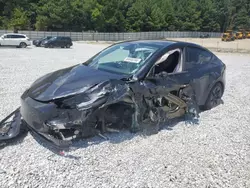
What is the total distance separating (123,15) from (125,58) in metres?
63.7

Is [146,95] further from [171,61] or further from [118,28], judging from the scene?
[118,28]

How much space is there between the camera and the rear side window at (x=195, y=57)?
14.7ft

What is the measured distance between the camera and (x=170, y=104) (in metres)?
4.07

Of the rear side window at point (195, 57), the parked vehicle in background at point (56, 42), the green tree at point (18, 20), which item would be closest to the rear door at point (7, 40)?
the parked vehicle in background at point (56, 42)

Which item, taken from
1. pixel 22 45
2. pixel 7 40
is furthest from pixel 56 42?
pixel 7 40

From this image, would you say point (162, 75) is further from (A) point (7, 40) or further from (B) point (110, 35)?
(B) point (110, 35)

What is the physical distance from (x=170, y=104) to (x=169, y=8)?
268 ft

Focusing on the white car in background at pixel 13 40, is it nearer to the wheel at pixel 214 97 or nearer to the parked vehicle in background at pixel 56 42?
the parked vehicle in background at pixel 56 42

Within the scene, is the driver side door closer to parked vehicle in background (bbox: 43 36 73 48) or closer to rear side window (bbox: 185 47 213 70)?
rear side window (bbox: 185 47 213 70)

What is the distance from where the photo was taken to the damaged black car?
310 centimetres

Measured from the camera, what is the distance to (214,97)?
17.4 feet

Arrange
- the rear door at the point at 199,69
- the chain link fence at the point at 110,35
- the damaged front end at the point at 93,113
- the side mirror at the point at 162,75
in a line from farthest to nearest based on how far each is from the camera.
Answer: the chain link fence at the point at 110,35
the rear door at the point at 199,69
the side mirror at the point at 162,75
the damaged front end at the point at 93,113

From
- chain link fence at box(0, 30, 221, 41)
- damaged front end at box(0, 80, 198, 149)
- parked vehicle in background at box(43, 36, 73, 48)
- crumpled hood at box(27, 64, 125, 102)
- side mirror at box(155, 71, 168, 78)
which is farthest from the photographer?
chain link fence at box(0, 30, 221, 41)

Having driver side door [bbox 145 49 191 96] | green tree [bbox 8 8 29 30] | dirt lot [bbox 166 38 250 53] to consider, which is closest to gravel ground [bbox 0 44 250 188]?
driver side door [bbox 145 49 191 96]
